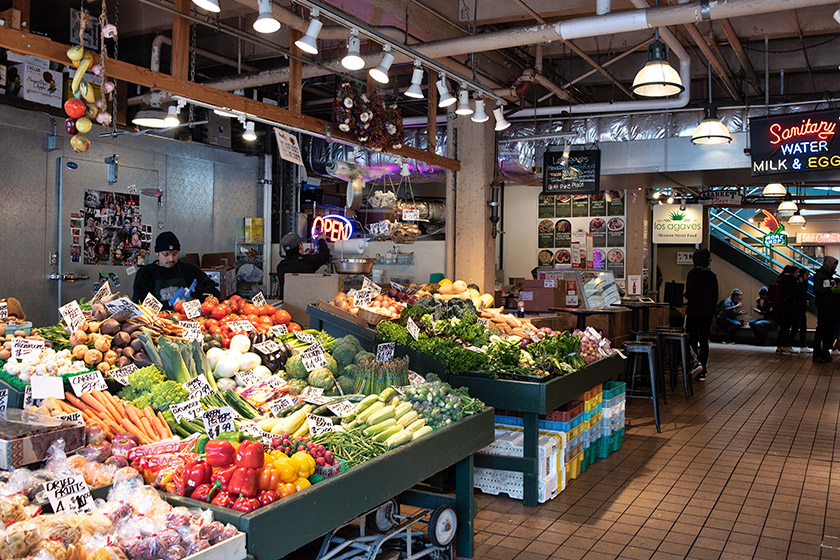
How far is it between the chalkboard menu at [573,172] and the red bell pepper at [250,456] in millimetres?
8191

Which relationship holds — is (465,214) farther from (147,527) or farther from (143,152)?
(147,527)

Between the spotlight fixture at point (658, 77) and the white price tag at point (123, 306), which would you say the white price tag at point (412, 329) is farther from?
the spotlight fixture at point (658, 77)

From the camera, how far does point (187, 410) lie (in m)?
3.54

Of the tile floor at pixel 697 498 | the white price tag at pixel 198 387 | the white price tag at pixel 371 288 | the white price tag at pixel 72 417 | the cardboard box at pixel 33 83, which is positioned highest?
the cardboard box at pixel 33 83

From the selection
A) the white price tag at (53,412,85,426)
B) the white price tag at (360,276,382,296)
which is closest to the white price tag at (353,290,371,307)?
the white price tag at (360,276,382,296)

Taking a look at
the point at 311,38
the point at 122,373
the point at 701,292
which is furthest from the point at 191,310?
the point at 701,292

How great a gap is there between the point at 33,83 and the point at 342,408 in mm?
6194

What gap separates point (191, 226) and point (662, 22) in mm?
6777

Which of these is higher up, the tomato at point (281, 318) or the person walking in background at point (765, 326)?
the tomato at point (281, 318)

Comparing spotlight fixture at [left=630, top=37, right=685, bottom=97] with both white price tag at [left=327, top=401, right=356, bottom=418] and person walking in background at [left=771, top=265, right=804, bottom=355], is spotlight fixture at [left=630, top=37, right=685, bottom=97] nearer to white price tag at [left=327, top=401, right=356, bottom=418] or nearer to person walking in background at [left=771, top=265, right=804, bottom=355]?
white price tag at [left=327, top=401, right=356, bottom=418]

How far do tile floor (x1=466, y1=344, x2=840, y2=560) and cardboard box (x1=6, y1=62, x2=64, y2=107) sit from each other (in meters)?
6.47

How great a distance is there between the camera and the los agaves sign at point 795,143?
8242 millimetres

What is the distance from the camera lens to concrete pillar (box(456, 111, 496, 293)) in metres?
9.65

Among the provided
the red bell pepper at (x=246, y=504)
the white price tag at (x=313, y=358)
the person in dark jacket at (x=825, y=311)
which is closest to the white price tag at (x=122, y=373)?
the white price tag at (x=313, y=358)
